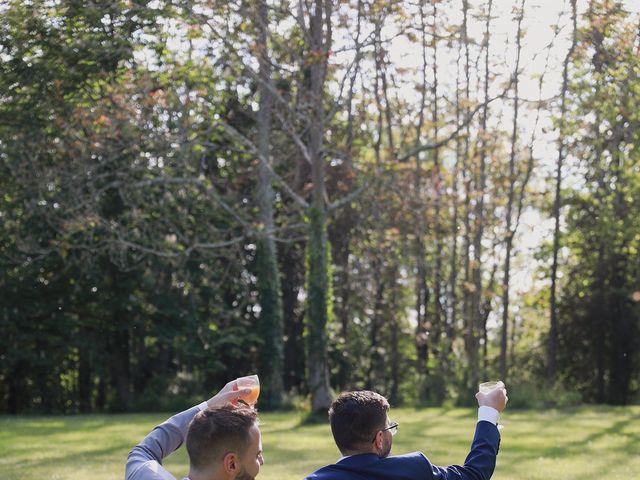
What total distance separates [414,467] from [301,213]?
21.4m

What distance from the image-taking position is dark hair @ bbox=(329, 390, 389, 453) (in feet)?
12.1

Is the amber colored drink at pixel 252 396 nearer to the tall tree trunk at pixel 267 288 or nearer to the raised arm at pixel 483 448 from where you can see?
the raised arm at pixel 483 448

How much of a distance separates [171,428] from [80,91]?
14141mm

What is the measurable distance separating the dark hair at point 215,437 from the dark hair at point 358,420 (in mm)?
626

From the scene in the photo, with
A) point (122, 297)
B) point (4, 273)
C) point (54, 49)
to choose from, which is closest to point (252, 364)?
point (122, 297)

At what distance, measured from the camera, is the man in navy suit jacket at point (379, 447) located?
3635mm

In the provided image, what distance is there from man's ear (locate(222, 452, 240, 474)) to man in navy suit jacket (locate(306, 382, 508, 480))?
58 centimetres

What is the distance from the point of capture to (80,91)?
1681 cm

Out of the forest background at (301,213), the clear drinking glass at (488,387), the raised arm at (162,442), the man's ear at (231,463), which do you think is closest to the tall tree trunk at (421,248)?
the forest background at (301,213)

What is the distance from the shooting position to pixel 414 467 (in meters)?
3.65

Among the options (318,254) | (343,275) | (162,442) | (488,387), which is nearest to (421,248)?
(343,275)

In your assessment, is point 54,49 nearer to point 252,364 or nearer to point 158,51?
point 158,51

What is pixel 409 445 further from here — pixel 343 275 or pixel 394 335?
pixel 343 275

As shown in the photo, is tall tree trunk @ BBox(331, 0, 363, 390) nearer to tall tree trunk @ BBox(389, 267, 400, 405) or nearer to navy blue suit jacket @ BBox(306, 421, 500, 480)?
tall tree trunk @ BBox(389, 267, 400, 405)
